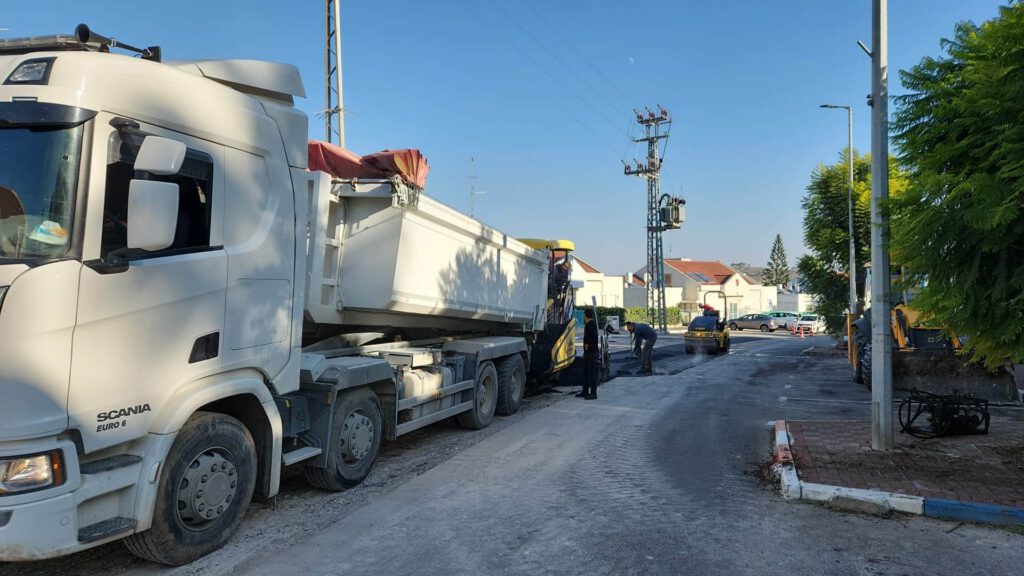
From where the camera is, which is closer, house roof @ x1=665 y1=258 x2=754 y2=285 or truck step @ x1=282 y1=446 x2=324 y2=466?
truck step @ x1=282 y1=446 x2=324 y2=466

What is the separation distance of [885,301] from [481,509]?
5.13m

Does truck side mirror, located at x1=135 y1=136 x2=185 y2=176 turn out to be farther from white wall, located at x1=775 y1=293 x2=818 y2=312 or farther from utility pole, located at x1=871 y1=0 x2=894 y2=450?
white wall, located at x1=775 y1=293 x2=818 y2=312

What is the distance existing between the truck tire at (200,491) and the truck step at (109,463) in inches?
Result: 9.0

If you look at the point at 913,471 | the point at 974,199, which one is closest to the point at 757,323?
the point at 913,471

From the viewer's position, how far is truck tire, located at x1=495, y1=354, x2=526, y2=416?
10.1m

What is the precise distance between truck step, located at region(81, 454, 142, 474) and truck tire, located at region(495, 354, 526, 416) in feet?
21.9

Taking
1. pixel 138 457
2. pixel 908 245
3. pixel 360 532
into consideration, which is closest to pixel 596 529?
pixel 360 532

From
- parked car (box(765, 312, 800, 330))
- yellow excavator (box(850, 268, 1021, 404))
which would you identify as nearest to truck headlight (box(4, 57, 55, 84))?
yellow excavator (box(850, 268, 1021, 404))

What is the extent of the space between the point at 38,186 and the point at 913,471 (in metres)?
7.56

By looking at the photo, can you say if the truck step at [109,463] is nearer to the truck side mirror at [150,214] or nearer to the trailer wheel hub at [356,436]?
the truck side mirror at [150,214]

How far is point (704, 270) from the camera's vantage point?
264ft

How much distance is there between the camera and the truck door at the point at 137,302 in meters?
3.50

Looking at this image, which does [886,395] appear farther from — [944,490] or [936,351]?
[936,351]

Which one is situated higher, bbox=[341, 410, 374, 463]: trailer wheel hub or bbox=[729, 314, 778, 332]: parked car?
bbox=[729, 314, 778, 332]: parked car
